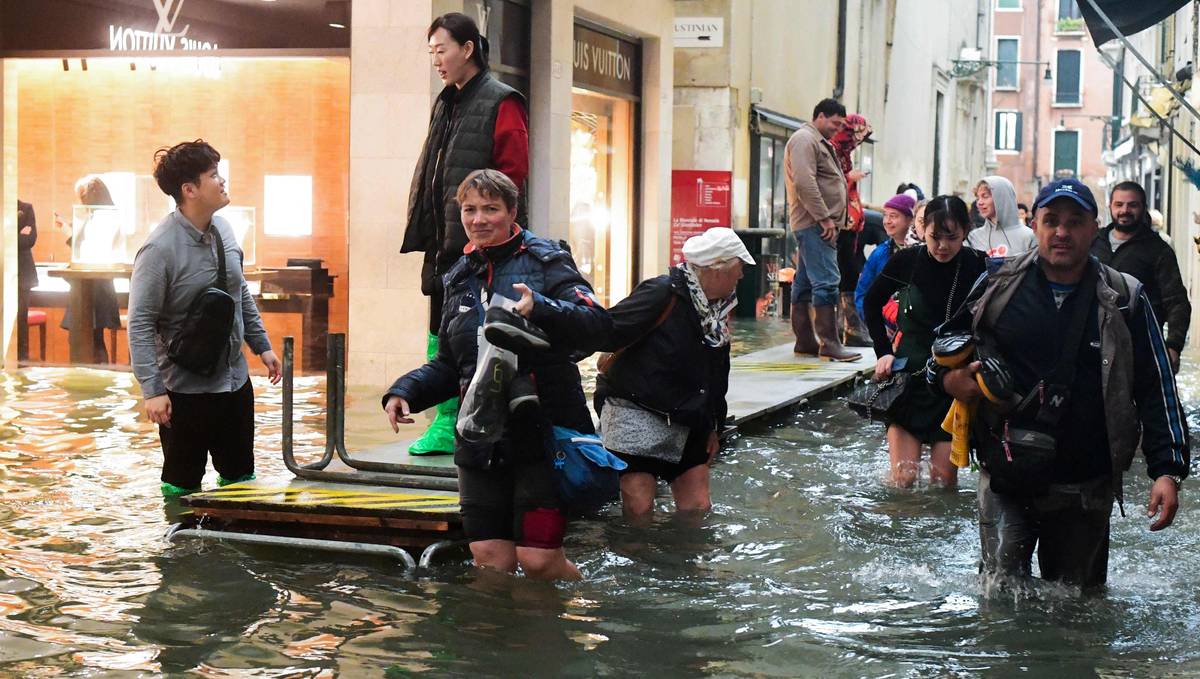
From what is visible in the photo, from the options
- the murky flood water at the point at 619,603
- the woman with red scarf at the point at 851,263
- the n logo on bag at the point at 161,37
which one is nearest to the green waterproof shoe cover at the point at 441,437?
the murky flood water at the point at 619,603

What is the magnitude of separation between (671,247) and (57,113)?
10.1m

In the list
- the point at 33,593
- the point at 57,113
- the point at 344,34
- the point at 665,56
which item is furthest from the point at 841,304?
the point at 33,593

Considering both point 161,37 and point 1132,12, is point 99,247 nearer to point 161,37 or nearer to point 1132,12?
point 161,37

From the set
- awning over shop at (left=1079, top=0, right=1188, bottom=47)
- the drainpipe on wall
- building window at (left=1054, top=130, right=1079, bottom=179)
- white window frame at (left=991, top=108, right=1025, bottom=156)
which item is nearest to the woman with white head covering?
awning over shop at (left=1079, top=0, right=1188, bottom=47)

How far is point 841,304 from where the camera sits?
711 inches

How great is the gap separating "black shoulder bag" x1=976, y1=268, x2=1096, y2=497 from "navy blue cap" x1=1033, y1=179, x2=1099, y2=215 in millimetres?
259

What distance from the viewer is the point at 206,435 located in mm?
7891

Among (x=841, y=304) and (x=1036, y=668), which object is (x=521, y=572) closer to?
(x=1036, y=668)

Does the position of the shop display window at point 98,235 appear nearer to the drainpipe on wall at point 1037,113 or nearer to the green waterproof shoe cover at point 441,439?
the green waterproof shoe cover at point 441,439

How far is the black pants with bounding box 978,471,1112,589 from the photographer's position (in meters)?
5.93

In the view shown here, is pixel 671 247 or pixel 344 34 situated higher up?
pixel 344 34

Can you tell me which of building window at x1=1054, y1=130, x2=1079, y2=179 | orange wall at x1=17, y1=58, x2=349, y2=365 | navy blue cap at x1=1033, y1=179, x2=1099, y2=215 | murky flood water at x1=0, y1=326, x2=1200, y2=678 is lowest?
murky flood water at x1=0, y1=326, x2=1200, y2=678

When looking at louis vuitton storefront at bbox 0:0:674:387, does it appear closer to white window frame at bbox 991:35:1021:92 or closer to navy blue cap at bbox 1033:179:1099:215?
navy blue cap at bbox 1033:179:1099:215

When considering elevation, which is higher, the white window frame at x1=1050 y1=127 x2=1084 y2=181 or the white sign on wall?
the white window frame at x1=1050 y1=127 x2=1084 y2=181
